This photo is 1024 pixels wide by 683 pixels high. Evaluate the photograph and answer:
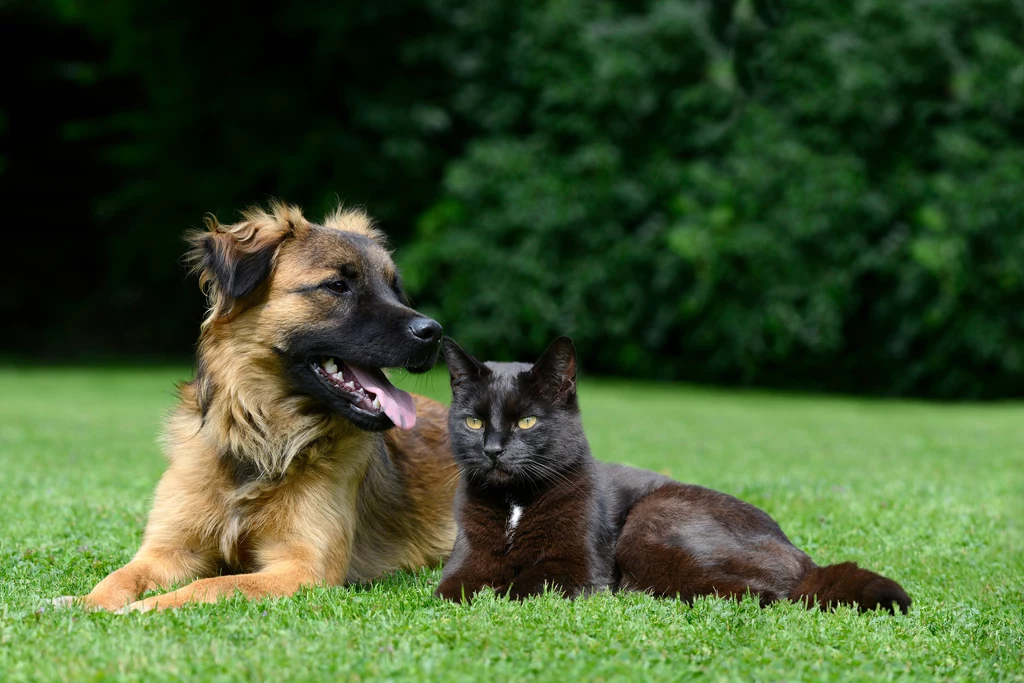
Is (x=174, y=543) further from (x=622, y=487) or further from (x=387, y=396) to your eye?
(x=622, y=487)

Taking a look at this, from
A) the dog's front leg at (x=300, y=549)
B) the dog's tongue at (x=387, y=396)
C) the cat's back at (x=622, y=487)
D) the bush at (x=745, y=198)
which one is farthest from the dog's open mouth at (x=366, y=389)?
the bush at (x=745, y=198)

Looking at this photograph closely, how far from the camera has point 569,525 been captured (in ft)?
16.3

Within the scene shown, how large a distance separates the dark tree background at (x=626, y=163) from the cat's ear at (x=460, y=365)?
1232cm

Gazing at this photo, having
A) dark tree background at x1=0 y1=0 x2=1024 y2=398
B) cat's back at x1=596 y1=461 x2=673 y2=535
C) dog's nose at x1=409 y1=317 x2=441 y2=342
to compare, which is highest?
dark tree background at x1=0 y1=0 x2=1024 y2=398

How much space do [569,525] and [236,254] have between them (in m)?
2.13

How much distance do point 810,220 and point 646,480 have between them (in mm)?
13810

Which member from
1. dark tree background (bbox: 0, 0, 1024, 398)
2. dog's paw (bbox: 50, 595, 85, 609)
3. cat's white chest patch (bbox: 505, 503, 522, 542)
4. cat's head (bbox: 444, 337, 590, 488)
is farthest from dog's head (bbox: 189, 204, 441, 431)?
dark tree background (bbox: 0, 0, 1024, 398)

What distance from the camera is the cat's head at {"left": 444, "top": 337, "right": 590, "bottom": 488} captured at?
16.5 ft

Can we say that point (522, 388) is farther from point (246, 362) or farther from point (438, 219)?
point (438, 219)

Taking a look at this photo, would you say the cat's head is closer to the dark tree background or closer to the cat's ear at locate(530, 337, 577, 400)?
the cat's ear at locate(530, 337, 577, 400)

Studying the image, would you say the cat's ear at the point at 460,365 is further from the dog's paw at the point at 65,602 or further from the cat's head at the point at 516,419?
the dog's paw at the point at 65,602

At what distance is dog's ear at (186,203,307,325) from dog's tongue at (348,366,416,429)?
2.21ft

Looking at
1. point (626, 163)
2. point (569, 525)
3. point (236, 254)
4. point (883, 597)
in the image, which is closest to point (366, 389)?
point (236, 254)

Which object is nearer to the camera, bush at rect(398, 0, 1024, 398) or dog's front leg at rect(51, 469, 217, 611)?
dog's front leg at rect(51, 469, 217, 611)
